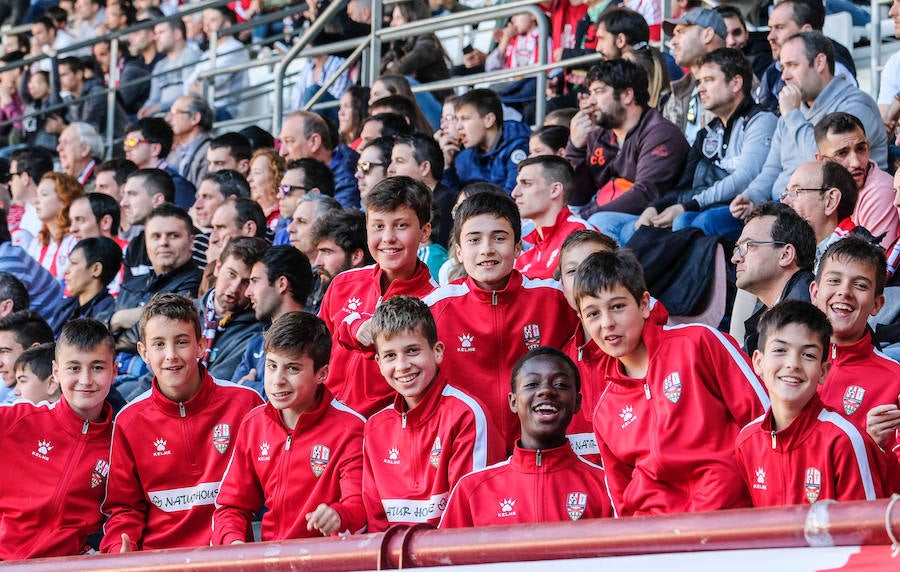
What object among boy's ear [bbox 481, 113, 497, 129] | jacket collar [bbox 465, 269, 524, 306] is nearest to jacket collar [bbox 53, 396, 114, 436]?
jacket collar [bbox 465, 269, 524, 306]

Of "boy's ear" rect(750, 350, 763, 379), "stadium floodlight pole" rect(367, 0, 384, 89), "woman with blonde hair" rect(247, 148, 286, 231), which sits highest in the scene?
"stadium floodlight pole" rect(367, 0, 384, 89)

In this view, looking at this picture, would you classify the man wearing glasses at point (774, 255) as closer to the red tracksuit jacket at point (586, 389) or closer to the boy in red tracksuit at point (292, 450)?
the red tracksuit jacket at point (586, 389)

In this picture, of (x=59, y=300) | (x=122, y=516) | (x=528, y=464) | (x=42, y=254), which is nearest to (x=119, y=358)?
(x=59, y=300)

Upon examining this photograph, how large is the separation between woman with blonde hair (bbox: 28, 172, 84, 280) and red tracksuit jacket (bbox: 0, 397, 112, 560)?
165 inches

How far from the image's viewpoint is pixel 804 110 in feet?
25.1

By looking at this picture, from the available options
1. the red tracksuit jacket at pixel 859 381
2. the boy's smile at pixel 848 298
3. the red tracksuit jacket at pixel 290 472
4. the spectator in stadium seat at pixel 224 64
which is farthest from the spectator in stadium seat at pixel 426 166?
the spectator in stadium seat at pixel 224 64

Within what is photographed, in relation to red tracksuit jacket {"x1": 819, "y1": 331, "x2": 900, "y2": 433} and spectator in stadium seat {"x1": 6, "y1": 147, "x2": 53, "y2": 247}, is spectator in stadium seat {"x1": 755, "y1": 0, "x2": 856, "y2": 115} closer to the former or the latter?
red tracksuit jacket {"x1": 819, "y1": 331, "x2": 900, "y2": 433}

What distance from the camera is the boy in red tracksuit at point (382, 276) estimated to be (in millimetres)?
5875

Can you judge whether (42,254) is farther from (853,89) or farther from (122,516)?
(853,89)

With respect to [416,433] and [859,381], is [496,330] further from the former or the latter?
[859,381]

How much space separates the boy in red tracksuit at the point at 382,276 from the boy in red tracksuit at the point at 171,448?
45cm

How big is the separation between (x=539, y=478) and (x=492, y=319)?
885 millimetres

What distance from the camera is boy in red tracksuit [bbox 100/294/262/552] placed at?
18.4 feet

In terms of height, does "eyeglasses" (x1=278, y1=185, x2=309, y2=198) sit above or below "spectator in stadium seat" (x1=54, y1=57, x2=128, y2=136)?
below
